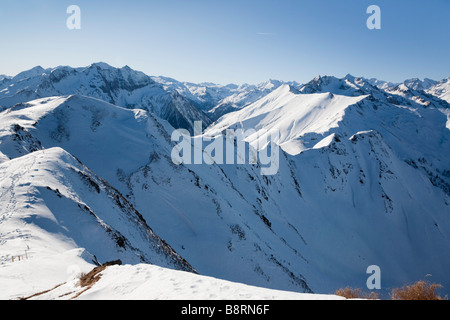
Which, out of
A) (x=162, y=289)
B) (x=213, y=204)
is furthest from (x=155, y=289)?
(x=213, y=204)

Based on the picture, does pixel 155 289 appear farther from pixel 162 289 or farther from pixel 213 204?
pixel 213 204

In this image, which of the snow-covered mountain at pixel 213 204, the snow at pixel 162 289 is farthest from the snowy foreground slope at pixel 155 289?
the snow-covered mountain at pixel 213 204

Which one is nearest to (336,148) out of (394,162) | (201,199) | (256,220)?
(394,162)

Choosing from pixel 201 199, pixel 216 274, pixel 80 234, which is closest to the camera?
pixel 80 234

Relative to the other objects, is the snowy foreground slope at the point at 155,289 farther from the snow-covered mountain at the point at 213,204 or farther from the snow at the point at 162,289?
the snow-covered mountain at the point at 213,204

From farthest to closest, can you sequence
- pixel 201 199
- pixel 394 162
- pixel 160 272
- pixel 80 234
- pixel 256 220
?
pixel 394 162 → pixel 256 220 → pixel 201 199 → pixel 80 234 → pixel 160 272

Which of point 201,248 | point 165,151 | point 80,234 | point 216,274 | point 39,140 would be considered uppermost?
point 39,140
